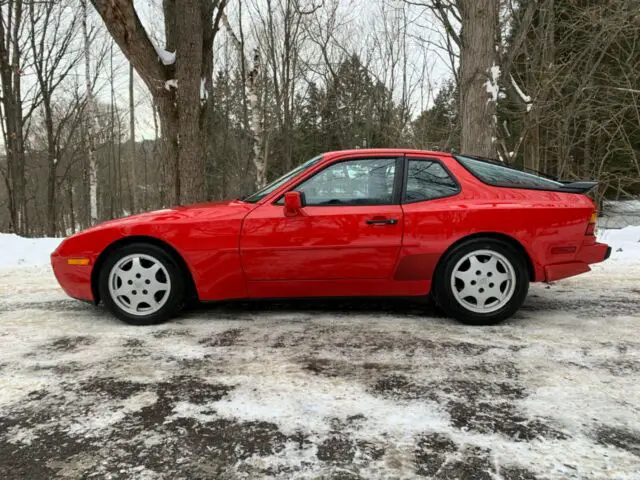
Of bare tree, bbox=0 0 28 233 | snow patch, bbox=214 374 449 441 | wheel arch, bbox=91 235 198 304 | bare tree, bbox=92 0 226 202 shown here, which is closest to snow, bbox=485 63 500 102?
bare tree, bbox=92 0 226 202

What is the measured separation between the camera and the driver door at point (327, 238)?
3516 mm

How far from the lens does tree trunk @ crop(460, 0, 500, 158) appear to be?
23.3ft

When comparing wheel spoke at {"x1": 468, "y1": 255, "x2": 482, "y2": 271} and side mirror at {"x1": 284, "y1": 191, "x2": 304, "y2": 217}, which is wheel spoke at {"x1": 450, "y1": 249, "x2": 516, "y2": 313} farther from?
side mirror at {"x1": 284, "y1": 191, "x2": 304, "y2": 217}

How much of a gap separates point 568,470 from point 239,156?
23270 millimetres

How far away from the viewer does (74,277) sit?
3.69m

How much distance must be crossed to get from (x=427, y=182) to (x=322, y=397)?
2.07 metres

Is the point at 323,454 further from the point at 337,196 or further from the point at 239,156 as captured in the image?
the point at 239,156

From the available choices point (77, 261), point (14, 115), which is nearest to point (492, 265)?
point (77, 261)


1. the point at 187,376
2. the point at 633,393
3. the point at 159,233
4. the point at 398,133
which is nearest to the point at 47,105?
the point at 398,133

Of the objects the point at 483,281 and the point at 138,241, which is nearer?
the point at 483,281

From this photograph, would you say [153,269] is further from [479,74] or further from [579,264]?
[479,74]

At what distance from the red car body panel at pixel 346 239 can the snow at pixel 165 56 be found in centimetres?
487

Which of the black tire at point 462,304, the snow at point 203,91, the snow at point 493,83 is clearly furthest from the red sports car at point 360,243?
the snow at point 203,91

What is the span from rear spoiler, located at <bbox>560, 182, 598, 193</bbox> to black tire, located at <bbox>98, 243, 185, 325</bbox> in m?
3.22
